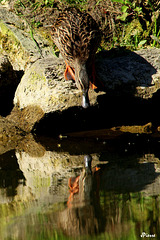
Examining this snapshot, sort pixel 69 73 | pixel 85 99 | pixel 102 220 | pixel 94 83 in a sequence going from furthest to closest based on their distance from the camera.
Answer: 1. pixel 69 73
2. pixel 94 83
3. pixel 85 99
4. pixel 102 220

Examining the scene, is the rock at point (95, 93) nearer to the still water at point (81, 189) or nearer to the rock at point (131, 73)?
the rock at point (131, 73)

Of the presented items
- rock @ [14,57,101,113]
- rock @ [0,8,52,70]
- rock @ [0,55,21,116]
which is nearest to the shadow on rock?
rock @ [14,57,101,113]

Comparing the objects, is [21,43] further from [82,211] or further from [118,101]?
[82,211]

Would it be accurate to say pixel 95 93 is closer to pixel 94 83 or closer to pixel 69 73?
pixel 94 83

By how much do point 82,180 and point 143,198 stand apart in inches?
29.4

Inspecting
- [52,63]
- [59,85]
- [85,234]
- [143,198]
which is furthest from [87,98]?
[85,234]

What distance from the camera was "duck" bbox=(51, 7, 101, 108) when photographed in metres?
5.78

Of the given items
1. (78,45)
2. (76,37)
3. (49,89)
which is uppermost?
(76,37)

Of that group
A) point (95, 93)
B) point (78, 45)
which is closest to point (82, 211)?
point (95, 93)

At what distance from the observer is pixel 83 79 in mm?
5520

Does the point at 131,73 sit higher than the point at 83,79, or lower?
higher

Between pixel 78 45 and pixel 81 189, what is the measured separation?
109 inches

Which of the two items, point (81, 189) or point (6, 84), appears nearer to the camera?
point (81, 189)

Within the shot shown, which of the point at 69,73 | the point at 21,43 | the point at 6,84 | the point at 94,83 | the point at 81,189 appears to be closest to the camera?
the point at 81,189
